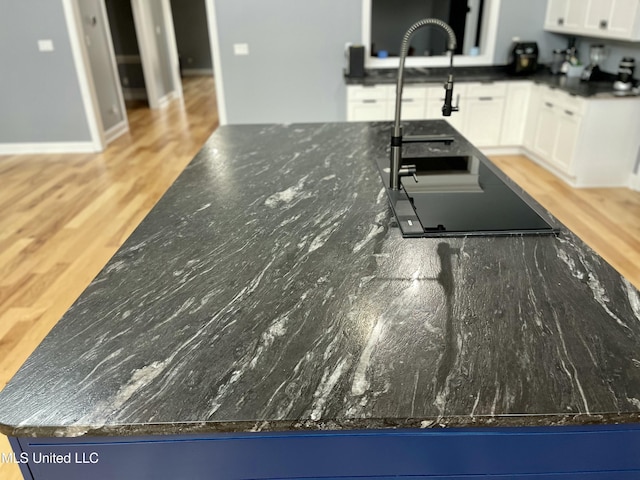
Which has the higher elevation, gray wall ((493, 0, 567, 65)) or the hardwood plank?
gray wall ((493, 0, 567, 65))

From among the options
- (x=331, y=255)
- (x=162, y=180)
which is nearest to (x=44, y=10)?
(x=162, y=180)

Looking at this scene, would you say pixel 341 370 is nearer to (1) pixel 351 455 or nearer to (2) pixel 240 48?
(1) pixel 351 455

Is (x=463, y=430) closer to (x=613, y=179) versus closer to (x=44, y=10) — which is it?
(x=613, y=179)

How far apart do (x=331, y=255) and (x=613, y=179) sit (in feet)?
12.4

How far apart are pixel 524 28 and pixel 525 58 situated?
40cm

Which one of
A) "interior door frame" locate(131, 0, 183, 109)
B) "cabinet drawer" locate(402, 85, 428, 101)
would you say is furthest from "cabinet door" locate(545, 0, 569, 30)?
"interior door frame" locate(131, 0, 183, 109)

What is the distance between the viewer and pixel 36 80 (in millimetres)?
5027

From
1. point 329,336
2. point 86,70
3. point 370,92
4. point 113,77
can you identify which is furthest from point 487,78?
point 113,77

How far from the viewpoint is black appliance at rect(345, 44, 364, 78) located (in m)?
4.54

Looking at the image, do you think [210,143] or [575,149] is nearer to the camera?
[210,143]

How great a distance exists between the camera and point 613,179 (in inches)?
159

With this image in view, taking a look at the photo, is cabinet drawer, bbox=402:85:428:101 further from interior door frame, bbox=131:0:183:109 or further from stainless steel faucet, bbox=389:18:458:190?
interior door frame, bbox=131:0:183:109

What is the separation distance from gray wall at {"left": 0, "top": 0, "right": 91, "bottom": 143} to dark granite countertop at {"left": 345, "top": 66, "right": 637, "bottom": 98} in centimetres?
301

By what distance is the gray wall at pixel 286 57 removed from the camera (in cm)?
463
